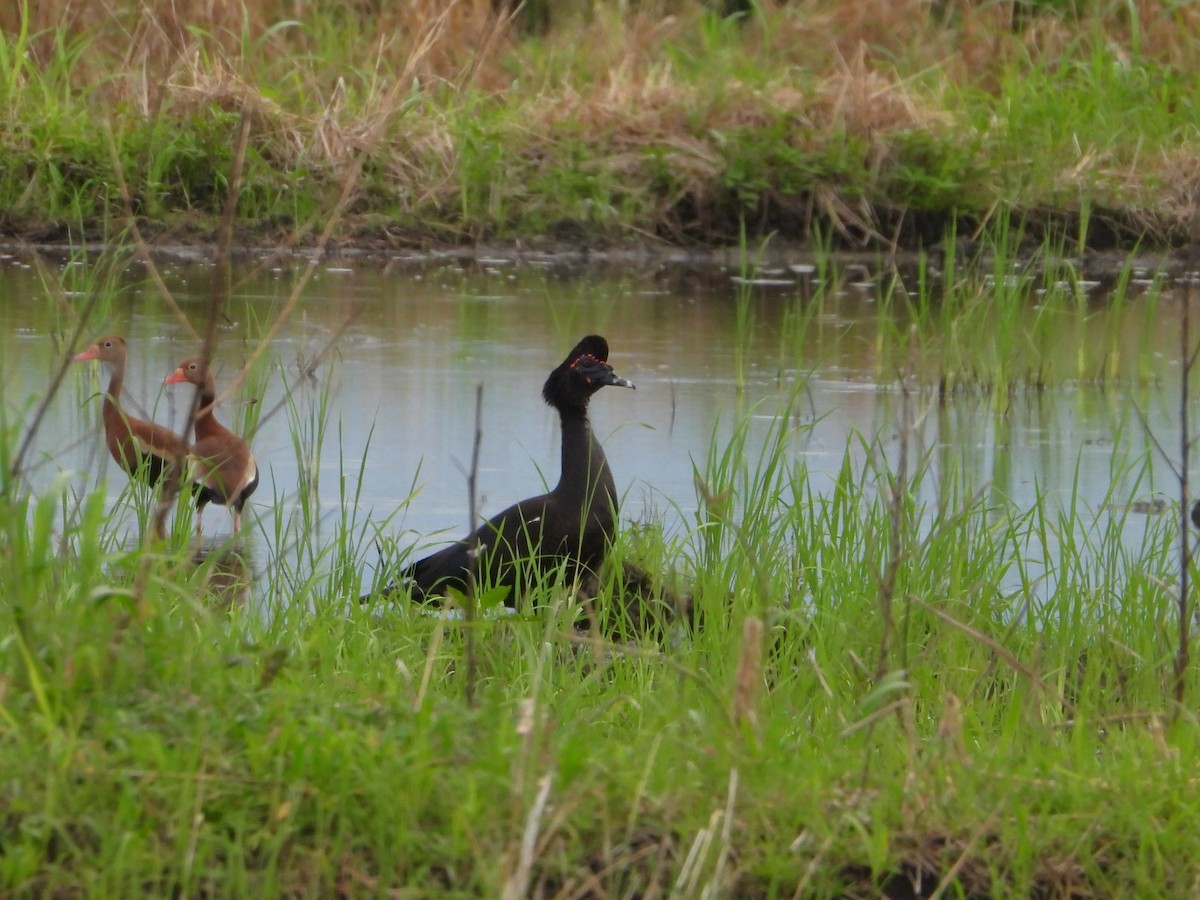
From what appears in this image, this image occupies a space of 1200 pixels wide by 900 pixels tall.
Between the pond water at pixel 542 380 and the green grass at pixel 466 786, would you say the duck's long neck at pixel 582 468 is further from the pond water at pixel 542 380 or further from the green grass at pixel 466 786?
the green grass at pixel 466 786

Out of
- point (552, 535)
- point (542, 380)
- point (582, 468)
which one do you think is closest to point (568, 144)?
point (542, 380)

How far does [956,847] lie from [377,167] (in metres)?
7.82

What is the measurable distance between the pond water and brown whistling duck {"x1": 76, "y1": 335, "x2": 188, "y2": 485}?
0.10m

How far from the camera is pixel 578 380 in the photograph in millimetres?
5234

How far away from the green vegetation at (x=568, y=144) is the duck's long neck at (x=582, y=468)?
4.11 metres

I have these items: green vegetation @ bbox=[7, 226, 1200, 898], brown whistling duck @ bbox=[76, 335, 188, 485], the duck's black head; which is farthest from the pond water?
green vegetation @ bbox=[7, 226, 1200, 898]

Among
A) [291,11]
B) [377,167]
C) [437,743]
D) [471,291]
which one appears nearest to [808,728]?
[437,743]

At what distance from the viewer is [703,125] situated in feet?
35.0

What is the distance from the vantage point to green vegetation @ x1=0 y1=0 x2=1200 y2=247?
31.7ft

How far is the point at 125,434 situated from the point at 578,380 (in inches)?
55.7

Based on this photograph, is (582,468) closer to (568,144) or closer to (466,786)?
(466,786)

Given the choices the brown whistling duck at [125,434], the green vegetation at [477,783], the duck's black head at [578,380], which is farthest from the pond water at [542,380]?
the green vegetation at [477,783]

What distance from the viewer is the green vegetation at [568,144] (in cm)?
965

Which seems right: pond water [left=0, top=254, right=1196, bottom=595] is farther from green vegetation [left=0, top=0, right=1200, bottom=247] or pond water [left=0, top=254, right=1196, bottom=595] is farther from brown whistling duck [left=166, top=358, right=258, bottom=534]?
green vegetation [left=0, top=0, right=1200, bottom=247]
